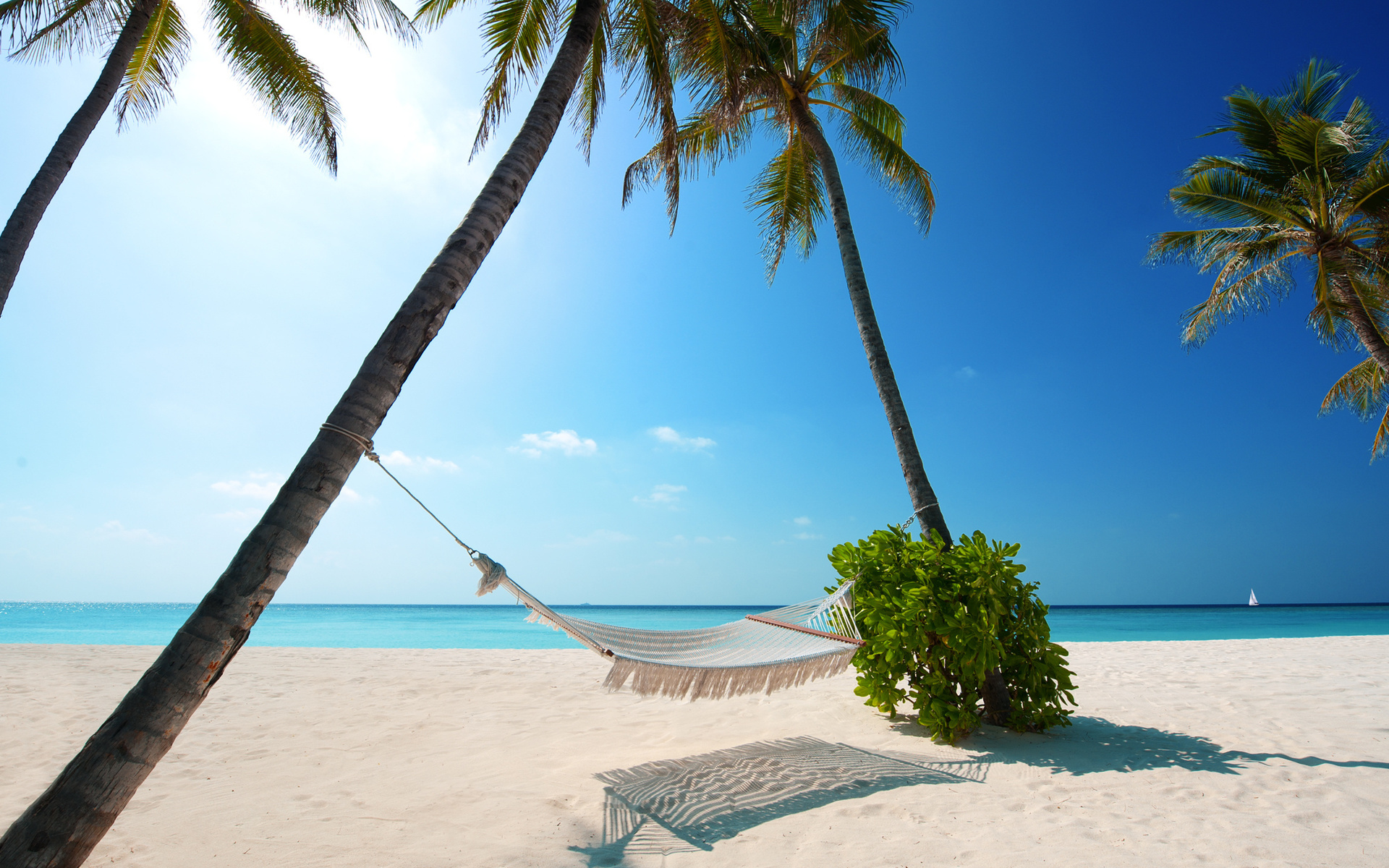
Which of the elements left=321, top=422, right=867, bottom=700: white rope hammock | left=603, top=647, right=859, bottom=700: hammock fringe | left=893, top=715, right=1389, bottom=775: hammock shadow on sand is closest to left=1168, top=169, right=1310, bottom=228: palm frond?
left=893, top=715, right=1389, bottom=775: hammock shadow on sand

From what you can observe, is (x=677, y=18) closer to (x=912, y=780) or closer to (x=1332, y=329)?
(x=912, y=780)

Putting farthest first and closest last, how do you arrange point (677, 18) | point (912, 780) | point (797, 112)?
1. point (797, 112)
2. point (677, 18)
3. point (912, 780)

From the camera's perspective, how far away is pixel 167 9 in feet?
13.7

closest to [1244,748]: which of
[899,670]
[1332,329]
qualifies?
[899,670]

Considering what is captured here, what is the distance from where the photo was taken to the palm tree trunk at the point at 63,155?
9.78 ft

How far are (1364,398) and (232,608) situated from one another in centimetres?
1207

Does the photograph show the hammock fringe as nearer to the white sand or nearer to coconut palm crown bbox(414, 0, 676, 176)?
the white sand

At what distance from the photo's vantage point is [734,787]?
240 cm

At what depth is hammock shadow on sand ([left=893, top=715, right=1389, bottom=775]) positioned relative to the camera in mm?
2482

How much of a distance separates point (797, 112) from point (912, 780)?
4200mm

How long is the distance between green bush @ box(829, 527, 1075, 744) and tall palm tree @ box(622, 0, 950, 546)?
37 centimetres

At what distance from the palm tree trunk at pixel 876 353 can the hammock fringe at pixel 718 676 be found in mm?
987

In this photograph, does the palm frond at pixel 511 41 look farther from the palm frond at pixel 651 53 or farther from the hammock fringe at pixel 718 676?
the hammock fringe at pixel 718 676

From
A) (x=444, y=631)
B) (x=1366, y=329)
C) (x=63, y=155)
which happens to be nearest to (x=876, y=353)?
(x=63, y=155)
